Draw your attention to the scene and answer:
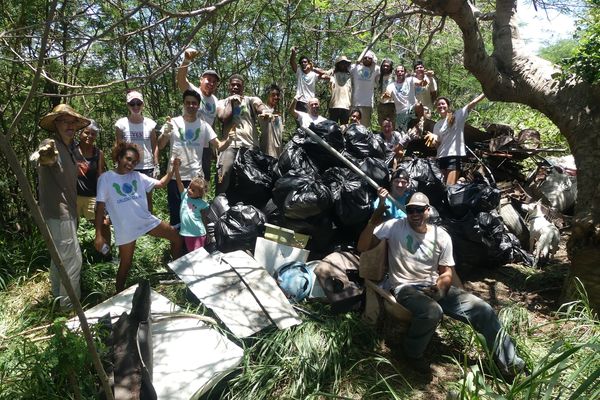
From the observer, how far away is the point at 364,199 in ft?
14.1

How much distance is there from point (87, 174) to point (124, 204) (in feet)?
2.59

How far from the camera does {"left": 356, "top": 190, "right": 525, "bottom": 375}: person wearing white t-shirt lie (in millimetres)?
3129

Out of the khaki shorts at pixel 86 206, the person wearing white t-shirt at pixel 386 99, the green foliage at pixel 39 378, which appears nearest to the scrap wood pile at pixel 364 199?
the khaki shorts at pixel 86 206

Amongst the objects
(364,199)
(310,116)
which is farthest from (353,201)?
(310,116)

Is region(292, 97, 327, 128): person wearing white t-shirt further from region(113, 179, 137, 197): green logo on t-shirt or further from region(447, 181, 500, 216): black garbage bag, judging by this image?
region(113, 179, 137, 197): green logo on t-shirt

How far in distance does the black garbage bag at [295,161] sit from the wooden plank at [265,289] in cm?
119

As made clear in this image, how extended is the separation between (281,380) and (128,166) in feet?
6.77

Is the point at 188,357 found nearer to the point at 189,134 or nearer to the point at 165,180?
the point at 165,180

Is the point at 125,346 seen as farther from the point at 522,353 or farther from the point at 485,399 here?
the point at 522,353

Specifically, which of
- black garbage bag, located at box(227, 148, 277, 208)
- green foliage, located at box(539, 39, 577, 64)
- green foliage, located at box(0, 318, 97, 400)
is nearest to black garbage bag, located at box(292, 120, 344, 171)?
black garbage bag, located at box(227, 148, 277, 208)

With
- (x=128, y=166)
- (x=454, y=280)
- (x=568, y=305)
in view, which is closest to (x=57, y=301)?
(x=128, y=166)

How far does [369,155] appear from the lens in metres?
5.12

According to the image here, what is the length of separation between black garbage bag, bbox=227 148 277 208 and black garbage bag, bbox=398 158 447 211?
1464mm

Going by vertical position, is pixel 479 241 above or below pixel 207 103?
below
